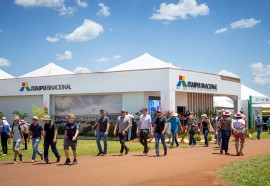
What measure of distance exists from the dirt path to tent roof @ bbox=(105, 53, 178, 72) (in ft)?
57.3

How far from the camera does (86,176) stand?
1041 cm

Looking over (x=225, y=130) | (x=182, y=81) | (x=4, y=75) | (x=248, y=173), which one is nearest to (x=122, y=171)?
(x=248, y=173)

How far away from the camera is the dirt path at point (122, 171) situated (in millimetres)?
9602

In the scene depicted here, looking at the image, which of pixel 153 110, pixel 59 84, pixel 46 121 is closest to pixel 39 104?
pixel 59 84

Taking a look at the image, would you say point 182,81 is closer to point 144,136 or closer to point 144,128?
point 144,128

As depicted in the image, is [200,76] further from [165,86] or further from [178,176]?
[178,176]

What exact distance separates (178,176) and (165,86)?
17423 mm

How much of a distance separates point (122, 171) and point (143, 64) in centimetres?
2156

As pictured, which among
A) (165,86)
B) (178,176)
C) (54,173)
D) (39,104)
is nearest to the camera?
(178,176)

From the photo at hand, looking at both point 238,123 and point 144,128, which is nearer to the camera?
point 238,123

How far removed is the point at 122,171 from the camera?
11250mm

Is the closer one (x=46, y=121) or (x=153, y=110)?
(x=46, y=121)

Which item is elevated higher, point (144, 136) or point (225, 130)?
point (225, 130)

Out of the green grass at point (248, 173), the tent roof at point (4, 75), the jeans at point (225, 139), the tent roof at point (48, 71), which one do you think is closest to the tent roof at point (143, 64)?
the tent roof at point (48, 71)
